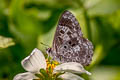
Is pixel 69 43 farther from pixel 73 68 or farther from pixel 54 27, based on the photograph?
pixel 54 27

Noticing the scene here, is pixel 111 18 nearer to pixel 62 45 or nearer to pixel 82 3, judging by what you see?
pixel 82 3

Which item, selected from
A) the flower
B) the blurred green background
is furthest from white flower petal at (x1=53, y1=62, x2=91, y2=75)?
the blurred green background

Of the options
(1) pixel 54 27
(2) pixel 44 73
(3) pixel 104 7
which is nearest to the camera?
(2) pixel 44 73

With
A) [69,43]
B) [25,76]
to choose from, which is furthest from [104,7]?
[25,76]

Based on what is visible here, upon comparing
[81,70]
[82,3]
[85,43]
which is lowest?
[81,70]

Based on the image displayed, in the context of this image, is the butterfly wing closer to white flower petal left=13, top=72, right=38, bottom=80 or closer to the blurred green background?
white flower petal left=13, top=72, right=38, bottom=80

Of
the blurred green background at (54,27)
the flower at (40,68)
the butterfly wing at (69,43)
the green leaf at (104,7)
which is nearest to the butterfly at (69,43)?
the butterfly wing at (69,43)

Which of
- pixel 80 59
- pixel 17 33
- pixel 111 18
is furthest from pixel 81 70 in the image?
pixel 111 18
